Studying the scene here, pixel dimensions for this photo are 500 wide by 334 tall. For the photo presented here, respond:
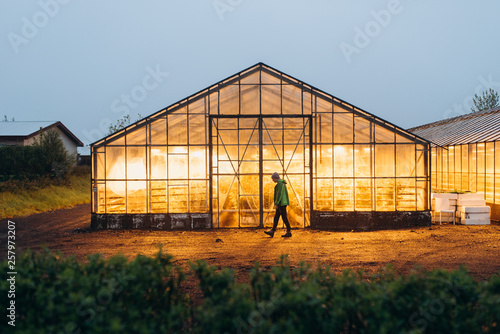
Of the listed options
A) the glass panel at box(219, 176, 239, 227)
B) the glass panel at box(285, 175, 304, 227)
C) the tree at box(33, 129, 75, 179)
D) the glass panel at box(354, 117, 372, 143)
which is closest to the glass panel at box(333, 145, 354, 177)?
the glass panel at box(354, 117, 372, 143)

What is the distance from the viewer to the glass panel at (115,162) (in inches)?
560

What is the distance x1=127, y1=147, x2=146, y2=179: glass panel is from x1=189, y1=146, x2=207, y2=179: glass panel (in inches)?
66.0

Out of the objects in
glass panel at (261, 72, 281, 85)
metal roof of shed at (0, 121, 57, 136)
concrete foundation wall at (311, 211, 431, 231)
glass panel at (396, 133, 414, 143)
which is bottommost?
concrete foundation wall at (311, 211, 431, 231)

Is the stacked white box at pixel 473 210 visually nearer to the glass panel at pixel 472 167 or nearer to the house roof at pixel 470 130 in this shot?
the glass panel at pixel 472 167

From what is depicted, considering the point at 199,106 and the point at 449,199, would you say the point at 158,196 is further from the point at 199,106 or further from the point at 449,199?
the point at 449,199

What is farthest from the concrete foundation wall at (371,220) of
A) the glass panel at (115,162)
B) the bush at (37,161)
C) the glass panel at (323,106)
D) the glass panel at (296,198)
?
the bush at (37,161)

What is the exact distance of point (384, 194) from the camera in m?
A: 14.4

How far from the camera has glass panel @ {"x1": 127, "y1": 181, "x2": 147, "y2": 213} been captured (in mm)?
14242

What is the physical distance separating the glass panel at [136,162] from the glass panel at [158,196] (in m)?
0.53

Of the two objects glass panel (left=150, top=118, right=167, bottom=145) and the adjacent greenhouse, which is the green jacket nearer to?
glass panel (left=150, top=118, right=167, bottom=145)

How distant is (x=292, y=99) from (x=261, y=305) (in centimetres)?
1172

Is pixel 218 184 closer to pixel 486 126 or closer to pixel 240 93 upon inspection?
pixel 240 93

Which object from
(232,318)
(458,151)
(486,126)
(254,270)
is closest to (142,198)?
(254,270)

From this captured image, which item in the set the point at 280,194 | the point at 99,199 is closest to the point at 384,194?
the point at 280,194
